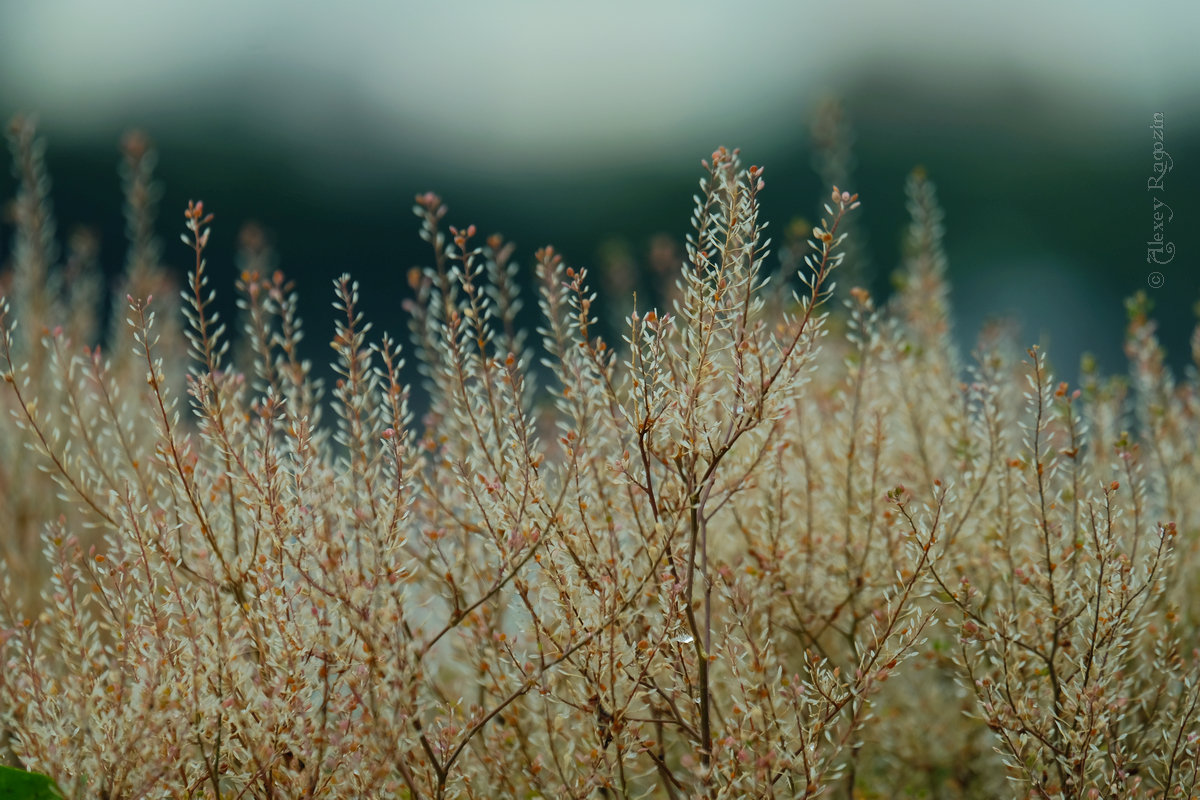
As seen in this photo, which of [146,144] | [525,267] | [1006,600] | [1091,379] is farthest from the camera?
[525,267]

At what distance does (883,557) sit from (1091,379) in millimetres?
1171

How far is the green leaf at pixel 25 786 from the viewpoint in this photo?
6.53 ft

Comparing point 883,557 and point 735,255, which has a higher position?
point 735,255

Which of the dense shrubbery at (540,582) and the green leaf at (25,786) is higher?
the dense shrubbery at (540,582)

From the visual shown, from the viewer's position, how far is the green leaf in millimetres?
1990

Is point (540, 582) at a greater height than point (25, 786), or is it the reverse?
point (540, 582)

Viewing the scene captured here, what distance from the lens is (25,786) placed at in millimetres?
2000

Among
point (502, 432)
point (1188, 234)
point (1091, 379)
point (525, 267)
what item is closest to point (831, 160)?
point (1091, 379)

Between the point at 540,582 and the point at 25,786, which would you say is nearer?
the point at 25,786

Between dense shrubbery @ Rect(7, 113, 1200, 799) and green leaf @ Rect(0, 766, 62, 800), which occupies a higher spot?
dense shrubbery @ Rect(7, 113, 1200, 799)

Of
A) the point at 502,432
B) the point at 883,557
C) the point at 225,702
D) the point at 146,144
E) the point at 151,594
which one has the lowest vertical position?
the point at 225,702

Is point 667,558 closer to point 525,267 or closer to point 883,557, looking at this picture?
point 883,557

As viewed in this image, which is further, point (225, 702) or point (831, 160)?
point (831, 160)

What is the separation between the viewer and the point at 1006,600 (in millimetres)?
2768
